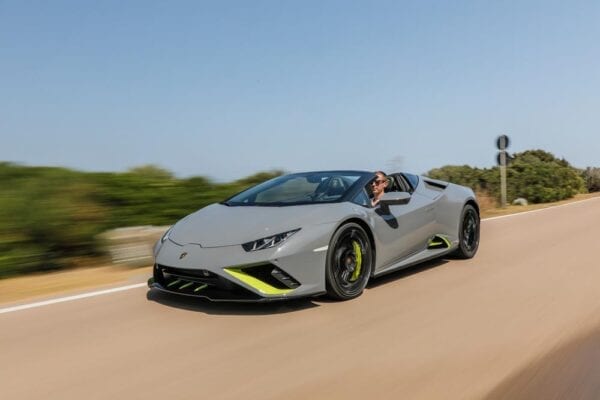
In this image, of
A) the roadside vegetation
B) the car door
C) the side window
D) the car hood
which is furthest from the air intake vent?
the roadside vegetation

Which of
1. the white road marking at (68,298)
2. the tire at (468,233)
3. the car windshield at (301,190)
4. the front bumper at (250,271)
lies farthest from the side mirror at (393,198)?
the white road marking at (68,298)

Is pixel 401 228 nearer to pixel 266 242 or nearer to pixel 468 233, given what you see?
pixel 266 242

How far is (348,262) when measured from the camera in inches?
187

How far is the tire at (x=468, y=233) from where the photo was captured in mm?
6691

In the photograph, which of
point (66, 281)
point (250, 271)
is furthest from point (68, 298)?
point (250, 271)

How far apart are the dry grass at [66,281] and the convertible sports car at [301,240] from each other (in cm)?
139

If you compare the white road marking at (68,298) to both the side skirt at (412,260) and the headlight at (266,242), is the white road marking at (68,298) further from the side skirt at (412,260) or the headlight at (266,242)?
Result: the side skirt at (412,260)

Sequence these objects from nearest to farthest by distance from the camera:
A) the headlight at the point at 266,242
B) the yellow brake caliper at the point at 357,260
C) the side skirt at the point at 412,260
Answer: the headlight at the point at 266,242 < the yellow brake caliper at the point at 357,260 < the side skirt at the point at 412,260

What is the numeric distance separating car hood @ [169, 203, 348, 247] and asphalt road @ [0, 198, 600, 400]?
22.1 inches

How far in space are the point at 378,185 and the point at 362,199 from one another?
1.47ft

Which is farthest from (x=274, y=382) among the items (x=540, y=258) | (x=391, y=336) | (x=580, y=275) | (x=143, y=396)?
(x=540, y=258)

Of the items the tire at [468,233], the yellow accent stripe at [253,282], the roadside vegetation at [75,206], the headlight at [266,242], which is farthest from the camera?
the tire at [468,233]

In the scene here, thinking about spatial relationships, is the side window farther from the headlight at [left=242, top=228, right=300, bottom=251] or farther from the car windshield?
the headlight at [left=242, top=228, right=300, bottom=251]

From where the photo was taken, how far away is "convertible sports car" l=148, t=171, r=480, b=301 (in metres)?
4.22
